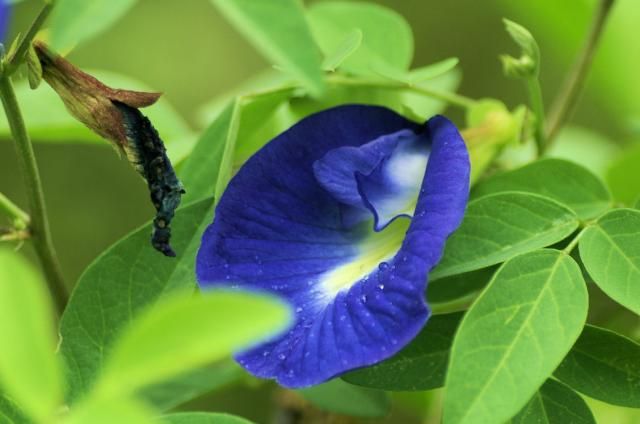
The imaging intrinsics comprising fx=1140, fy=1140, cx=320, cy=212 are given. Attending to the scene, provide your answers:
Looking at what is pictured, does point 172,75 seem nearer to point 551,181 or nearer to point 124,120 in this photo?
point 551,181

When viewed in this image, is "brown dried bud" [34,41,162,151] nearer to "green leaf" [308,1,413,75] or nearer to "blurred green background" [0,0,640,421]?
"green leaf" [308,1,413,75]

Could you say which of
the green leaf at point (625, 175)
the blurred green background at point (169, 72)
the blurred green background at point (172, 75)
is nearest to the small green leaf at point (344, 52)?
the green leaf at point (625, 175)

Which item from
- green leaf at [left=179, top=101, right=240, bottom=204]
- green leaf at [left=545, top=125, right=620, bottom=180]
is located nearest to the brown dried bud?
green leaf at [left=179, top=101, right=240, bottom=204]

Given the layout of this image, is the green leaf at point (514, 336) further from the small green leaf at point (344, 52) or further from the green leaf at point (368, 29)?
the green leaf at point (368, 29)

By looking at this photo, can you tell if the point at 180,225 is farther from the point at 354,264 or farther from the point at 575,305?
the point at 575,305

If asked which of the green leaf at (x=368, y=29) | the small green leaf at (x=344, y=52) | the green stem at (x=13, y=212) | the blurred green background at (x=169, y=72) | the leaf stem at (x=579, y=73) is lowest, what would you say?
the blurred green background at (x=169, y=72)

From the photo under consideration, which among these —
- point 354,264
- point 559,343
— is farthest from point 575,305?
point 354,264
